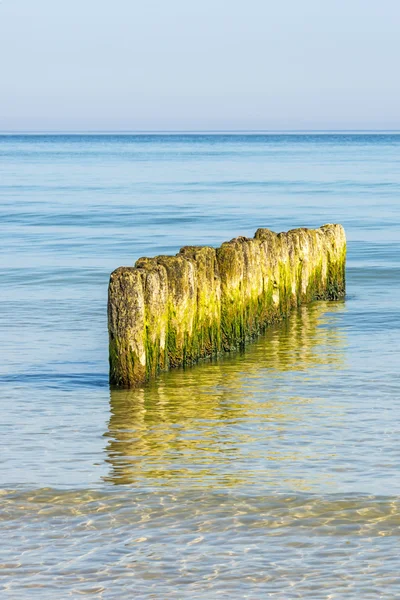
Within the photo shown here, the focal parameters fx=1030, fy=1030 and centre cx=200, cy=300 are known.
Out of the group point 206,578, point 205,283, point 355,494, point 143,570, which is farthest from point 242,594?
point 205,283

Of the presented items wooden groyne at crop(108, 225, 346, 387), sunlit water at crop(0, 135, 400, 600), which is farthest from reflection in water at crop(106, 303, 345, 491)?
wooden groyne at crop(108, 225, 346, 387)

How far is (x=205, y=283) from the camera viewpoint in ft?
36.8

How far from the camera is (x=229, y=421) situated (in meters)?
8.98

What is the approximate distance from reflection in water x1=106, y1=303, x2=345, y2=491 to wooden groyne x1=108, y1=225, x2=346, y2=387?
0.24 metres

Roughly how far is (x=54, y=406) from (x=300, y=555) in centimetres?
422

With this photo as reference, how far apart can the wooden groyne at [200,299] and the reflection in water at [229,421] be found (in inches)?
9.5

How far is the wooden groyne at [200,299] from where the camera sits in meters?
9.81

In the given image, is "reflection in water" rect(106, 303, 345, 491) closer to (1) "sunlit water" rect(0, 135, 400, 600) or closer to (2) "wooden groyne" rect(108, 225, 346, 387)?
(1) "sunlit water" rect(0, 135, 400, 600)

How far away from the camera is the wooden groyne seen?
9.81 metres

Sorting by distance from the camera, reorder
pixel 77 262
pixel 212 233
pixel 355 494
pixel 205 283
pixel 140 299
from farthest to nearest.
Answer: pixel 212 233
pixel 77 262
pixel 205 283
pixel 140 299
pixel 355 494

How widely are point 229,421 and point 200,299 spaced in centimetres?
242

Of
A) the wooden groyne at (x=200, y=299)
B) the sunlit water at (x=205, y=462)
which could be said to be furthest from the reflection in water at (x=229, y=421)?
the wooden groyne at (x=200, y=299)

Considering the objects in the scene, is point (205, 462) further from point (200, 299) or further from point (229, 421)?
point (200, 299)

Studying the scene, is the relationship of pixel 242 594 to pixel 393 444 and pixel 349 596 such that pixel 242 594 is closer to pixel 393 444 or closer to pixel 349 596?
pixel 349 596
